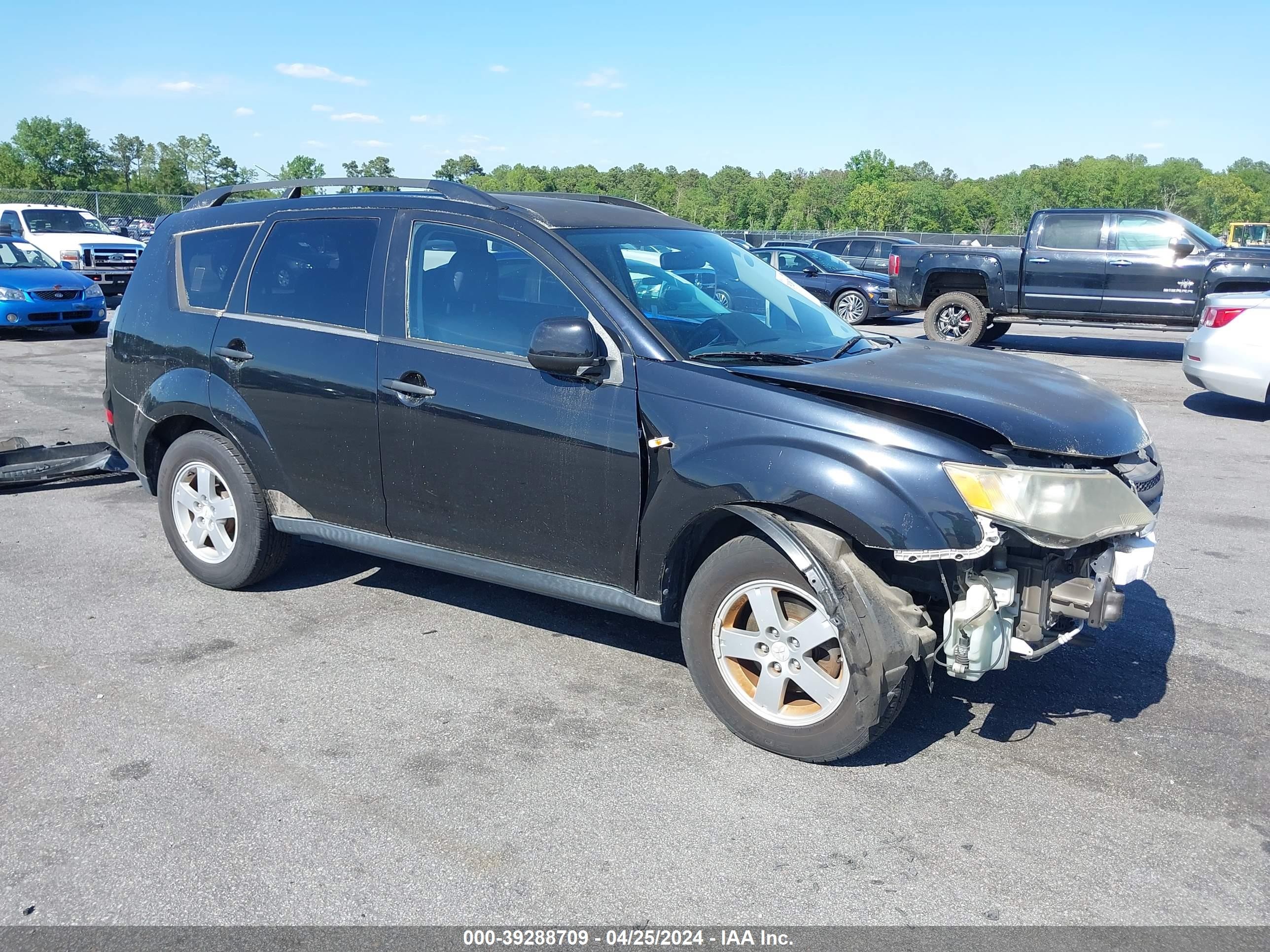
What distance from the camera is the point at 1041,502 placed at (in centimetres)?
348

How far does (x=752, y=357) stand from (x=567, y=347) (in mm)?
765

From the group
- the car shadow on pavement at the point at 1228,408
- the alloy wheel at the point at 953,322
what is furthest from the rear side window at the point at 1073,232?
Answer: the car shadow on pavement at the point at 1228,408

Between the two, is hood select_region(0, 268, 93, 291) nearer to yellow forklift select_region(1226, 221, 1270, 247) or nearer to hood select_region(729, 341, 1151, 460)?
hood select_region(729, 341, 1151, 460)

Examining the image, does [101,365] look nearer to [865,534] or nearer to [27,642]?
[27,642]

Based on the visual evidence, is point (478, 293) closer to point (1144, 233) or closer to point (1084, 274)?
point (1084, 274)

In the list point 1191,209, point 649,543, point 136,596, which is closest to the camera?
point 649,543

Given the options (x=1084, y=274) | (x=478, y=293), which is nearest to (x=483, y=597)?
(x=478, y=293)

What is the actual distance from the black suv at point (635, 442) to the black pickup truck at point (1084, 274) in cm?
1198

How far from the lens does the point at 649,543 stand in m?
4.01

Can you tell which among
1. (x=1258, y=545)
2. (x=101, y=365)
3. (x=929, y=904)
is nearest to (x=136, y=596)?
(x=929, y=904)

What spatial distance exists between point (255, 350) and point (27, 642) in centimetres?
164

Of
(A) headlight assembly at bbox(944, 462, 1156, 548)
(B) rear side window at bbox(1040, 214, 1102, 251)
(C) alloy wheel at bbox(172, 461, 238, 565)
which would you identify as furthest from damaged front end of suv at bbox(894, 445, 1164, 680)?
(B) rear side window at bbox(1040, 214, 1102, 251)

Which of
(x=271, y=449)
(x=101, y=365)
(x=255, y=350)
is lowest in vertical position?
(x=101, y=365)

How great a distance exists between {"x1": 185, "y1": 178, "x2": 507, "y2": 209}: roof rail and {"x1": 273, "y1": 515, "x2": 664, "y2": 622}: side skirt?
1514 mm
